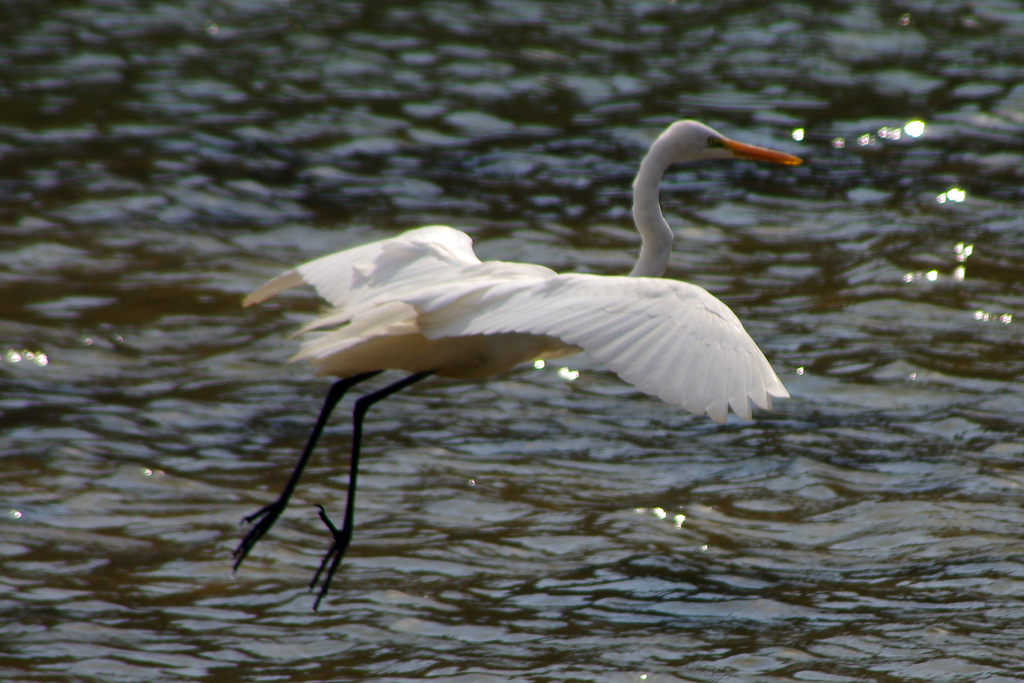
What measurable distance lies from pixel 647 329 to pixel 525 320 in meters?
0.35

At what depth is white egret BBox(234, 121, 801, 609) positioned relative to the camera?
3.48 meters

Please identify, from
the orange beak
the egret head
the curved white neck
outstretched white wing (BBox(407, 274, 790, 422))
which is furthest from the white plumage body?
the orange beak

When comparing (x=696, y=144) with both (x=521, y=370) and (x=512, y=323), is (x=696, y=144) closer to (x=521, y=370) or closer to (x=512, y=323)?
(x=512, y=323)

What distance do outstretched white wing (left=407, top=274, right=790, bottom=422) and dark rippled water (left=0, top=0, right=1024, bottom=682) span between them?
151 centimetres

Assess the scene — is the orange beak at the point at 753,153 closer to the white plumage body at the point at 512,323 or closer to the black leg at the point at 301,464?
the white plumage body at the point at 512,323

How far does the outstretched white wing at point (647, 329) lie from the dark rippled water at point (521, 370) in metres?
1.51

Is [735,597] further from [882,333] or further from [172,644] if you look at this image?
[882,333]

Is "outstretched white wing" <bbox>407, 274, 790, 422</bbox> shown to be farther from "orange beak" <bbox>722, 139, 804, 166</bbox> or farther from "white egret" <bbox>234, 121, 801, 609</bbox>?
"orange beak" <bbox>722, 139, 804, 166</bbox>

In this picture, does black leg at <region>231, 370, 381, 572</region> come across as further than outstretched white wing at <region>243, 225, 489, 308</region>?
Yes

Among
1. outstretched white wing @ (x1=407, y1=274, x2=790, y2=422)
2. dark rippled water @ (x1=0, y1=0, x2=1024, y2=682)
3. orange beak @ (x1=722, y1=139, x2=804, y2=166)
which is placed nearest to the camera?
outstretched white wing @ (x1=407, y1=274, x2=790, y2=422)

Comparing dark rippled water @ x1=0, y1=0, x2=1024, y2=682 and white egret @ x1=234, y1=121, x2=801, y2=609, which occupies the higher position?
white egret @ x1=234, y1=121, x2=801, y2=609

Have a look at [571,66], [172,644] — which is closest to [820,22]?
[571,66]

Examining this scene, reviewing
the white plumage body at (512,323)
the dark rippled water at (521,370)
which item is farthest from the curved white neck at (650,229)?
the dark rippled water at (521,370)

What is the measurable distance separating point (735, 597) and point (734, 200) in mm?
4971
